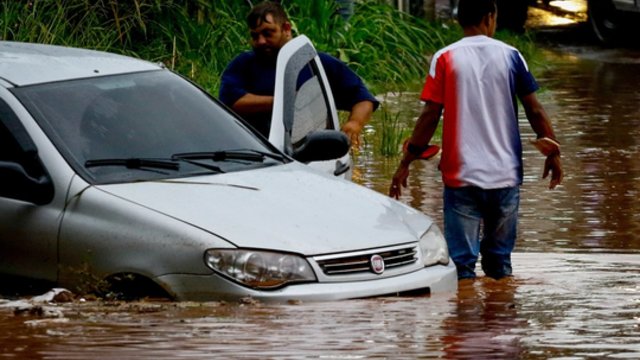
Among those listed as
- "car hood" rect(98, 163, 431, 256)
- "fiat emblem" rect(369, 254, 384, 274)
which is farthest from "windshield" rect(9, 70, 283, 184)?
"fiat emblem" rect(369, 254, 384, 274)

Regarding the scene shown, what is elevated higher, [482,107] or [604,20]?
[482,107]

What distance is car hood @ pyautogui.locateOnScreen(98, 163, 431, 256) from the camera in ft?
25.0

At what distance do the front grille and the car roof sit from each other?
5.69ft

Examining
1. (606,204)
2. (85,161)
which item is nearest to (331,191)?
(85,161)

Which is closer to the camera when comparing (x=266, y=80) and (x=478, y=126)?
(x=478, y=126)

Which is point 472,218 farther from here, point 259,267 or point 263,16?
point 263,16

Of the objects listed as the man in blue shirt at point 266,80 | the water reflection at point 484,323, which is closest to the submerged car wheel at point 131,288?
the water reflection at point 484,323

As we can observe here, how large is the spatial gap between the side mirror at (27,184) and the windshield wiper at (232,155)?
2.28 ft

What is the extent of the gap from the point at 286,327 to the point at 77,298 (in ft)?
3.58

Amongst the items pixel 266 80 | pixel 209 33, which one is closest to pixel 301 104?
pixel 266 80

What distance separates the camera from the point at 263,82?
33.0ft

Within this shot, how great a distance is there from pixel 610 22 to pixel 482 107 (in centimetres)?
1704

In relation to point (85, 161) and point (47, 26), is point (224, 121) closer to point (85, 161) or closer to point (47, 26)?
point (85, 161)

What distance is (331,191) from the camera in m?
8.34
